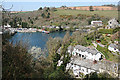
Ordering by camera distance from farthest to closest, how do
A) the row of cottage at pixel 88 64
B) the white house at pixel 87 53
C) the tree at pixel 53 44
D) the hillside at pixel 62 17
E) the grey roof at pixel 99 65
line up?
Result: the hillside at pixel 62 17, the tree at pixel 53 44, the white house at pixel 87 53, the row of cottage at pixel 88 64, the grey roof at pixel 99 65

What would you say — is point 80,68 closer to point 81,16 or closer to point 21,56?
point 21,56

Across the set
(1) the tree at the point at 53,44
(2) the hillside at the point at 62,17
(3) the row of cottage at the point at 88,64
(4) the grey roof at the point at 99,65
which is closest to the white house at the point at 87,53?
(3) the row of cottage at the point at 88,64

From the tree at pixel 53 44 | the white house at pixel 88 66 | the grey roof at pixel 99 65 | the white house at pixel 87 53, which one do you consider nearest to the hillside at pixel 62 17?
the tree at pixel 53 44

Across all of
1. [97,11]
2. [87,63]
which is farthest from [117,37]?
[97,11]

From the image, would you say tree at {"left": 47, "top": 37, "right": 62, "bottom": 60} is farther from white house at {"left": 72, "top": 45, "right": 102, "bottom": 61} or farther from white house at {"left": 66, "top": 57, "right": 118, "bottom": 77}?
white house at {"left": 66, "top": 57, "right": 118, "bottom": 77}

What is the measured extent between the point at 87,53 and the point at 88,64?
6.56ft

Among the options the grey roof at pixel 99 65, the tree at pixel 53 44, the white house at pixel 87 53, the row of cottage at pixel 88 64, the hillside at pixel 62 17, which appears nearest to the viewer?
the grey roof at pixel 99 65

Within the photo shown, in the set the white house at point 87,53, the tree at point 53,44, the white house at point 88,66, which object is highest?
the tree at point 53,44

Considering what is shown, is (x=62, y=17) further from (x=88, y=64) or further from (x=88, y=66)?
(x=88, y=66)

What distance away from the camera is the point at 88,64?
32.0 ft

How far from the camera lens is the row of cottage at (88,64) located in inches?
338

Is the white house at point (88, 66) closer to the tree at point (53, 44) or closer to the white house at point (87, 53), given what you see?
the white house at point (87, 53)

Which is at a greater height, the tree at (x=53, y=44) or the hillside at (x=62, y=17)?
the hillside at (x=62, y=17)

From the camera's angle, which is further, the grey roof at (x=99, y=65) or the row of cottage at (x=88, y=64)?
the row of cottage at (x=88, y=64)
